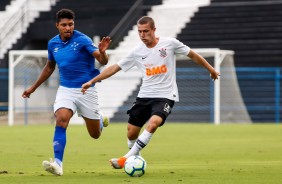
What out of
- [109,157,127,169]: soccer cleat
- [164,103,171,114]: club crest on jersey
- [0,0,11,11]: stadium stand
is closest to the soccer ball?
[109,157,127,169]: soccer cleat

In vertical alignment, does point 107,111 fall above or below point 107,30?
below

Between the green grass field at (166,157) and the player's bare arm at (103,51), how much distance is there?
139 centimetres

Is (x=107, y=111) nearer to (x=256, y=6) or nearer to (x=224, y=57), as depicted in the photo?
(x=224, y=57)

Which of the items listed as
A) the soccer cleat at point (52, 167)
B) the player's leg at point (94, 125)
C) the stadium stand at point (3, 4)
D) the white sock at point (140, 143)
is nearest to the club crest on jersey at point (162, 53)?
the white sock at point (140, 143)

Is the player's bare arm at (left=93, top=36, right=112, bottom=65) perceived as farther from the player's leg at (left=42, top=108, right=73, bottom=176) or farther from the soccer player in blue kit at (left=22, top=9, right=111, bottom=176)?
the player's leg at (left=42, top=108, right=73, bottom=176)

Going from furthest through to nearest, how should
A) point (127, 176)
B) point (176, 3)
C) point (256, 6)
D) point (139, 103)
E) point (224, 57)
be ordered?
point (176, 3) → point (256, 6) → point (224, 57) → point (139, 103) → point (127, 176)

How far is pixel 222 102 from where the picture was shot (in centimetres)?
3014

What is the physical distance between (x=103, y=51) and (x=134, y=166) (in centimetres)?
146

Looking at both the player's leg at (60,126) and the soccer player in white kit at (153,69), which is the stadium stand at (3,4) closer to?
the player's leg at (60,126)

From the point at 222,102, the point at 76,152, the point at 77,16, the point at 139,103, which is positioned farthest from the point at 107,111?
the point at 139,103

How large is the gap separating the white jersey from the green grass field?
1003 mm

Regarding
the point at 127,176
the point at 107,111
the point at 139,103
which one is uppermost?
the point at 139,103

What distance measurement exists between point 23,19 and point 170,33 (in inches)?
266

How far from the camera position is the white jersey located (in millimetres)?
10820
